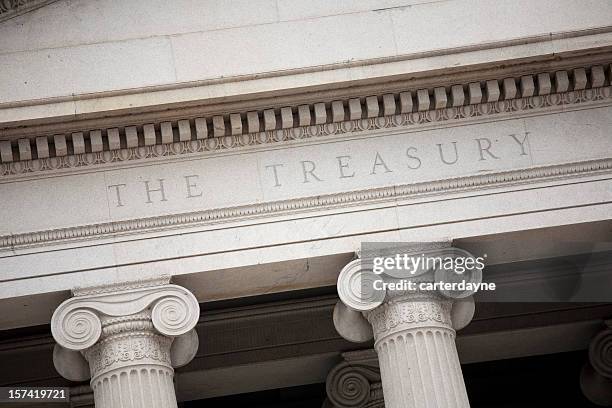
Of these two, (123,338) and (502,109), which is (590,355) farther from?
(123,338)

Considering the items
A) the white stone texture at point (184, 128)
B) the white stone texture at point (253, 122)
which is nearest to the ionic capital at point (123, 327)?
the white stone texture at point (184, 128)

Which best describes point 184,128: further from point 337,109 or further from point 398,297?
point 398,297

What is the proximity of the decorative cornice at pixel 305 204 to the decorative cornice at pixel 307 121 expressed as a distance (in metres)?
0.91

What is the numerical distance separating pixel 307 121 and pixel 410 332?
10.7 ft

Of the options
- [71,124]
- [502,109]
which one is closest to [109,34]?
[71,124]

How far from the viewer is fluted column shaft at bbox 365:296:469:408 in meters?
18.5

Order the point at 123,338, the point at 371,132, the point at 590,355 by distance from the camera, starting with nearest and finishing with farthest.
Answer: the point at 123,338 < the point at 371,132 < the point at 590,355

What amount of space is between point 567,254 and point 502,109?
94.8 inches

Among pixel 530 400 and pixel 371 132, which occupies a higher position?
pixel 371 132

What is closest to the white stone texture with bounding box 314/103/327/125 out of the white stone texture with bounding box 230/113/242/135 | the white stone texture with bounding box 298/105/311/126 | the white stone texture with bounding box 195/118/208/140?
the white stone texture with bounding box 298/105/311/126

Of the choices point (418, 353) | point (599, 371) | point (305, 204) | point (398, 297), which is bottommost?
point (418, 353)

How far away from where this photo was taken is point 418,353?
1870 centimetres

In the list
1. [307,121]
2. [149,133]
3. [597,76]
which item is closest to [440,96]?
[307,121]

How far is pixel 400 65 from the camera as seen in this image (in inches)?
766
